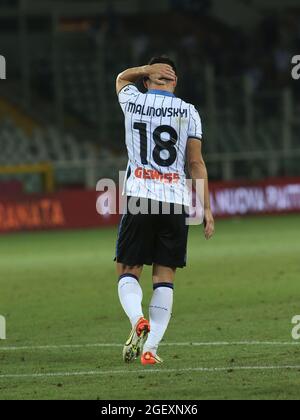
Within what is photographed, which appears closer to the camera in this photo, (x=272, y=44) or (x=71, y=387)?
(x=71, y=387)

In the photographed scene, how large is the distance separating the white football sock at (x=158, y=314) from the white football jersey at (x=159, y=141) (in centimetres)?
71

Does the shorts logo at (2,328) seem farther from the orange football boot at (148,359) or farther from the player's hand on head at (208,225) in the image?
the player's hand on head at (208,225)

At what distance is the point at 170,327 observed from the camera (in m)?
12.0

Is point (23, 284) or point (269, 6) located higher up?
point (269, 6)

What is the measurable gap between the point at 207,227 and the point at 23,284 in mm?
7742

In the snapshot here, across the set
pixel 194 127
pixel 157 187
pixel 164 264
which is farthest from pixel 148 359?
pixel 194 127

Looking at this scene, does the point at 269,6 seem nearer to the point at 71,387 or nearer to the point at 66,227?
the point at 66,227

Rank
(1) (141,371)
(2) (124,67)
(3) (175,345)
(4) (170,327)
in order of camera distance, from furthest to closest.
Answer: (2) (124,67), (4) (170,327), (3) (175,345), (1) (141,371)

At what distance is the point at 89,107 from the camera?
32844mm

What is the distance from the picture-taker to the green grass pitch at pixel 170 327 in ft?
28.1

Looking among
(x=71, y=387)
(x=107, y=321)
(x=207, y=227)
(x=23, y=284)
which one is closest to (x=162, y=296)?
(x=207, y=227)

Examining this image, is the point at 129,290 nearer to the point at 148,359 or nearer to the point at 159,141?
the point at 148,359

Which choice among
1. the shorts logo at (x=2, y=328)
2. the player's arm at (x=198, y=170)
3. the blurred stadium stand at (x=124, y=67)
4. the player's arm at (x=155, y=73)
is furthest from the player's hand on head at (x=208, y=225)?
the blurred stadium stand at (x=124, y=67)

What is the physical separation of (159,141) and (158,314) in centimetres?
137
